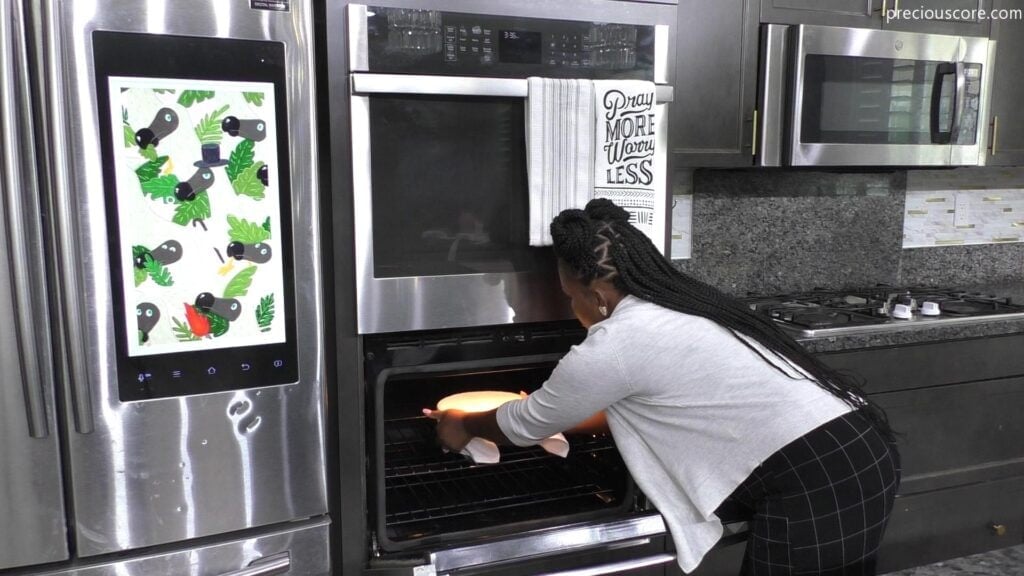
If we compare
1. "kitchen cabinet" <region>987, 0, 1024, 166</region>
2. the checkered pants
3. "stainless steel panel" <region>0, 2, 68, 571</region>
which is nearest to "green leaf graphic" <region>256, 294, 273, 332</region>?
"stainless steel panel" <region>0, 2, 68, 571</region>

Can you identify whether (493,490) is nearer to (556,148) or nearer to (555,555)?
(555,555)

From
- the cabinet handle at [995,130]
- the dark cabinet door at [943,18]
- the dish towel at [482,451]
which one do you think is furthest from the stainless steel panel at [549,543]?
the cabinet handle at [995,130]

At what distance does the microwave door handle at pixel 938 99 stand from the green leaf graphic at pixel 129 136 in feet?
7.18

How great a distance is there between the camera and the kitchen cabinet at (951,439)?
2.33 m

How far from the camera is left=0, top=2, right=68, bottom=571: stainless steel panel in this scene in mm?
1207

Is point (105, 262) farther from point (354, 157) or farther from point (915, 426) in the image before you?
point (915, 426)

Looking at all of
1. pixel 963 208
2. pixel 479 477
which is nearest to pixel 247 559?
pixel 479 477

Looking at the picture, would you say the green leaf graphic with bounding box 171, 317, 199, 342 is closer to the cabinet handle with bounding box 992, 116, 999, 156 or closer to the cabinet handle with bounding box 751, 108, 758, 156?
the cabinet handle with bounding box 751, 108, 758, 156

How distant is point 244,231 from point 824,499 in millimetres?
1143

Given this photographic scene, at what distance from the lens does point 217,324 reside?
4.58ft

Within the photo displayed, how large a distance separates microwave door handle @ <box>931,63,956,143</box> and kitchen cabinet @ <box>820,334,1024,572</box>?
2.04 feet

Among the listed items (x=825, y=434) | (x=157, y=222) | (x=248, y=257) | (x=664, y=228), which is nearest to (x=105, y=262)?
(x=157, y=222)

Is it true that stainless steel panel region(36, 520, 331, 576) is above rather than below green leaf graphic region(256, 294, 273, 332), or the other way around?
below
